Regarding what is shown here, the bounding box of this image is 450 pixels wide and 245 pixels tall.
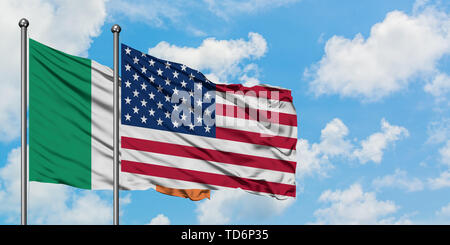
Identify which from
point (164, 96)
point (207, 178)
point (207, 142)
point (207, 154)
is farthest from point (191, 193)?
point (164, 96)

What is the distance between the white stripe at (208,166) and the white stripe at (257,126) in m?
0.93

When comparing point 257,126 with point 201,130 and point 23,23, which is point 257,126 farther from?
point 23,23

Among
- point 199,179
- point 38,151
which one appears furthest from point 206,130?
point 38,151

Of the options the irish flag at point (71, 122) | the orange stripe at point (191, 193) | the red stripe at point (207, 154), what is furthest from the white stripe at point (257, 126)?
the irish flag at point (71, 122)

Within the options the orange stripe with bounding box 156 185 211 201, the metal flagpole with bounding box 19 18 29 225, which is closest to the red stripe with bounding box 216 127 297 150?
the orange stripe with bounding box 156 185 211 201

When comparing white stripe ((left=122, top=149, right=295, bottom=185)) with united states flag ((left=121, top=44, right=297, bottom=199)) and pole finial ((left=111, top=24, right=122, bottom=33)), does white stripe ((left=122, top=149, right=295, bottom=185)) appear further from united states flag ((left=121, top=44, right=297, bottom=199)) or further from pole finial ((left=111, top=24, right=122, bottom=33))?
pole finial ((left=111, top=24, right=122, bottom=33))

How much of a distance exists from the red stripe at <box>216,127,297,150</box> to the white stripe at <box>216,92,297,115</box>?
27.5 inches

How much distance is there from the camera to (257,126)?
52.4ft

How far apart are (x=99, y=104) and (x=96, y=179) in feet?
5.49

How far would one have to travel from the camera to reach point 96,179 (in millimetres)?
14414
